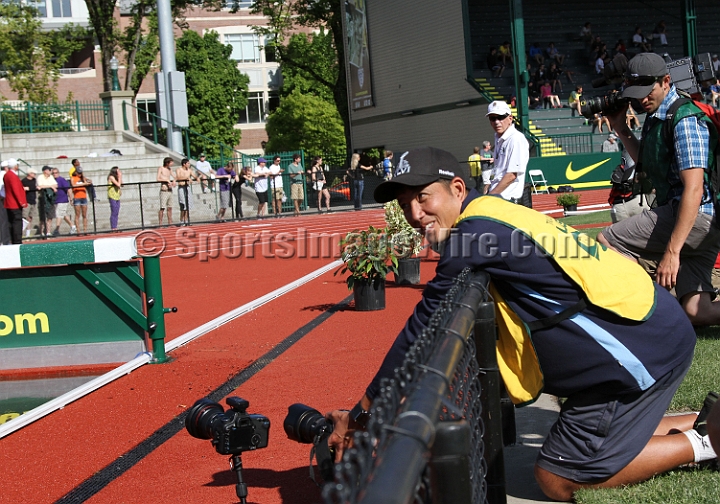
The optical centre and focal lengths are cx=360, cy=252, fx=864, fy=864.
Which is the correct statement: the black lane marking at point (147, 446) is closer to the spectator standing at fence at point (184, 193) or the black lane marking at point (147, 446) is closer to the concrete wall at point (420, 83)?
the spectator standing at fence at point (184, 193)

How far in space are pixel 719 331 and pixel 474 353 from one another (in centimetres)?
433

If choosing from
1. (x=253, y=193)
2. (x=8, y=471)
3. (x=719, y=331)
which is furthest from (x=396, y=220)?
(x=253, y=193)

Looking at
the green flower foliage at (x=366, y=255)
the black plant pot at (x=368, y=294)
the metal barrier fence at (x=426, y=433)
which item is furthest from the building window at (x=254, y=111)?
the metal barrier fence at (x=426, y=433)

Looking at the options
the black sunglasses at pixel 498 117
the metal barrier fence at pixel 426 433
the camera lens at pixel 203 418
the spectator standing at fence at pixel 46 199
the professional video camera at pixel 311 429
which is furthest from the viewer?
the spectator standing at fence at pixel 46 199

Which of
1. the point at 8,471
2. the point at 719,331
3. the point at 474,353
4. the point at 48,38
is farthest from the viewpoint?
the point at 48,38

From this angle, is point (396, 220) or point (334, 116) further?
point (334, 116)

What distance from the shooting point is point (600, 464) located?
11.6 feet

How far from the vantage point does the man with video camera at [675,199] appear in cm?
493

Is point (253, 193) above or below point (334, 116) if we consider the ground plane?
below

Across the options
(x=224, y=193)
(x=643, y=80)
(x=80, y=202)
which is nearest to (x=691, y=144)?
(x=643, y=80)

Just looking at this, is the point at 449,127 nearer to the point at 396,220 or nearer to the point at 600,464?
the point at 396,220

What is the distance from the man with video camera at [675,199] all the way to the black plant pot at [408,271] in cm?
585

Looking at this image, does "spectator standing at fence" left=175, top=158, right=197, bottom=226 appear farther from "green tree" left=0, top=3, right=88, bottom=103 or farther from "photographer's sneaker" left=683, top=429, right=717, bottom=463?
"photographer's sneaker" left=683, top=429, right=717, bottom=463

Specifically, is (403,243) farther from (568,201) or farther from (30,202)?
(30,202)
